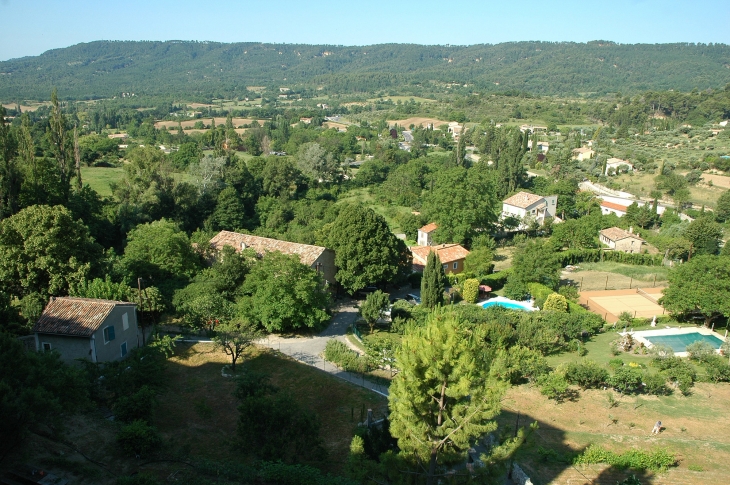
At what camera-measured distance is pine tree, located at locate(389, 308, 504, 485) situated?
11305 millimetres

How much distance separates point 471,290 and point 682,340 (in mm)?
11880

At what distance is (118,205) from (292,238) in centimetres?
1439

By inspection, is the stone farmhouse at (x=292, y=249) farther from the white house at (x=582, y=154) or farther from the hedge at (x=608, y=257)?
the white house at (x=582, y=154)

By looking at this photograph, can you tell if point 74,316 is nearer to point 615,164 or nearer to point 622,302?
point 622,302

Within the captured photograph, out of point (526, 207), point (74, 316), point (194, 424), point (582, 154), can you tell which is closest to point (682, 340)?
point (194, 424)

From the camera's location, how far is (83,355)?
2152 centimetres

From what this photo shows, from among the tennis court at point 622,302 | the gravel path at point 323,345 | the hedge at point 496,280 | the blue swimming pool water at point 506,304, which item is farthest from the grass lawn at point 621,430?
the hedge at point 496,280

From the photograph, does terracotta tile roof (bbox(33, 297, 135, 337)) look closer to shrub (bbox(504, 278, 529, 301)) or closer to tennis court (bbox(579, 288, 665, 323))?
shrub (bbox(504, 278, 529, 301))

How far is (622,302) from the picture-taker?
1371 inches

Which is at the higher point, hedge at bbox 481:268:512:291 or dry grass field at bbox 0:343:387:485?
dry grass field at bbox 0:343:387:485

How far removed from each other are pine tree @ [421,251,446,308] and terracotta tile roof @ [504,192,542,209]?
2485 cm

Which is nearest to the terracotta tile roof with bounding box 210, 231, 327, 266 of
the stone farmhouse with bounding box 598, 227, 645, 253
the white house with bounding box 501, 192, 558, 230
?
the white house with bounding box 501, 192, 558, 230

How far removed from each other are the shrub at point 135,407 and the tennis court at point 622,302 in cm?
2550

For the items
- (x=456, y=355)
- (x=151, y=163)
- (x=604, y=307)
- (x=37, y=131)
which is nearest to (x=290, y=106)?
(x=37, y=131)
